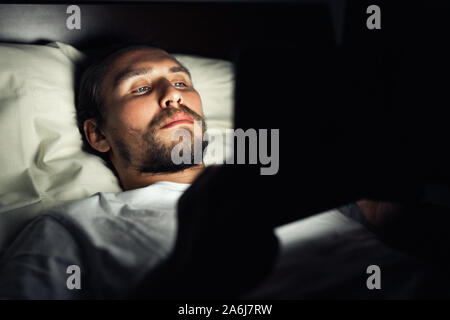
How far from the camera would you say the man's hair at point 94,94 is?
3.53 ft

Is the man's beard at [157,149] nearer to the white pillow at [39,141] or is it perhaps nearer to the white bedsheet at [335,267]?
the white pillow at [39,141]

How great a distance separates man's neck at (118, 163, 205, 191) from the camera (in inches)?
40.1

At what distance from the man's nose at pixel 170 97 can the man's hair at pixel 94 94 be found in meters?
0.21

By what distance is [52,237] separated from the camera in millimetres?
769

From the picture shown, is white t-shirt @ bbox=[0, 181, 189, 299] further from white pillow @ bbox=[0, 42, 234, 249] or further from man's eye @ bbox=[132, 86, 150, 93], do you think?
man's eye @ bbox=[132, 86, 150, 93]

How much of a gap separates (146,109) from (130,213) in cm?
30

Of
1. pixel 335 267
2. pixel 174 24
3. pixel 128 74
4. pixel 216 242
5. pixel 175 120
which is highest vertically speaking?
pixel 174 24

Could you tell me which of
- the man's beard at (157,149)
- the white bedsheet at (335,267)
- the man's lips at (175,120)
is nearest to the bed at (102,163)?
the white bedsheet at (335,267)

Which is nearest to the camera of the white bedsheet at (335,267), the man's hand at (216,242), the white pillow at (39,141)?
the man's hand at (216,242)

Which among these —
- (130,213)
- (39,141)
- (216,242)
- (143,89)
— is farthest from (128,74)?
(216,242)

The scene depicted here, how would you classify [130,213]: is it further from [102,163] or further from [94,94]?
[94,94]

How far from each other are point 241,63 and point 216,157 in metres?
0.55

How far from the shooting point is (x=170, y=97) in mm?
985
